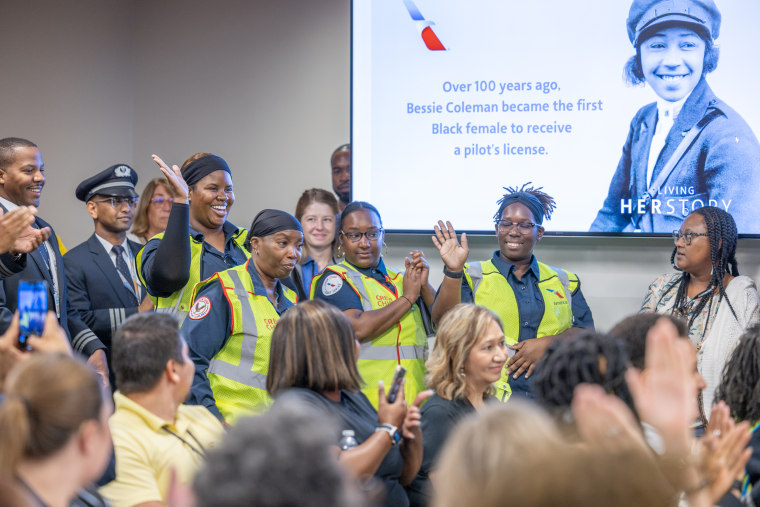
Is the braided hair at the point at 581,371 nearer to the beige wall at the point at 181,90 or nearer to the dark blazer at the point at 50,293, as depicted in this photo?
the dark blazer at the point at 50,293

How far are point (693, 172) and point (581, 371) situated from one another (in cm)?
255

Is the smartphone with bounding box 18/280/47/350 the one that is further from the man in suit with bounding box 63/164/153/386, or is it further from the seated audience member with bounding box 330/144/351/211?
the seated audience member with bounding box 330/144/351/211

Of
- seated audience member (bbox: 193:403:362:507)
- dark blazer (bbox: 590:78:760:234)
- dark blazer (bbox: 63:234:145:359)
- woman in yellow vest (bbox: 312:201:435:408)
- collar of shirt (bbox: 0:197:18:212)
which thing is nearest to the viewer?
seated audience member (bbox: 193:403:362:507)

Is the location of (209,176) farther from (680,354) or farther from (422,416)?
(680,354)

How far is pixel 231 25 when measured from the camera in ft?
16.8

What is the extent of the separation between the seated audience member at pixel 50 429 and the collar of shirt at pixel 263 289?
4.91 feet

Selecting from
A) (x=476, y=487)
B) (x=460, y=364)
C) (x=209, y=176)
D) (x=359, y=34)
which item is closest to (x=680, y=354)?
(x=476, y=487)

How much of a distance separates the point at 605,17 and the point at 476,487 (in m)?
3.55

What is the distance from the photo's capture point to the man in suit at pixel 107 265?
11.2 ft

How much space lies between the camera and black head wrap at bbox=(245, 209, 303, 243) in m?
3.07

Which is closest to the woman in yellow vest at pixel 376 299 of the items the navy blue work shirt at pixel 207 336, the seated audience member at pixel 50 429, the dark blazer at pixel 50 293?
the navy blue work shirt at pixel 207 336

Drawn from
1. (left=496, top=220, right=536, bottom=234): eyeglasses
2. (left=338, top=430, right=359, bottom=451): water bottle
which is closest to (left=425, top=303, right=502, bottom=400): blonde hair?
(left=338, top=430, right=359, bottom=451): water bottle

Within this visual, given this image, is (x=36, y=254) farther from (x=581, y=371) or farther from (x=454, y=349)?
(x=581, y=371)

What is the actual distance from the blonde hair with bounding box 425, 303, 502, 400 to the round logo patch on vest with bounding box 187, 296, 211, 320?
78 cm
